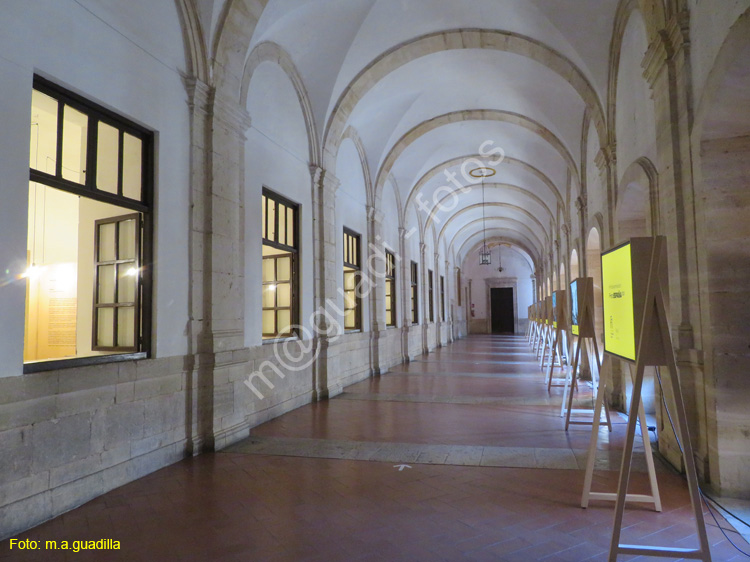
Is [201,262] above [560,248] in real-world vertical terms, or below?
below

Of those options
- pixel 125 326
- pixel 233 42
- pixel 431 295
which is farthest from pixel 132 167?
pixel 431 295

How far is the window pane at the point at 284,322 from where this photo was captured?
275 inches

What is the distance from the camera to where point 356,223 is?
977 cm

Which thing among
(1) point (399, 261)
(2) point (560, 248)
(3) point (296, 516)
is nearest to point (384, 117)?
(1) point (399, 261)

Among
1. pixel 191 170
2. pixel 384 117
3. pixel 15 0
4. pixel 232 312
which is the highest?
pixel 384 117

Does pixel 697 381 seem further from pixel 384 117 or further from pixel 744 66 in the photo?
pixel 384 117

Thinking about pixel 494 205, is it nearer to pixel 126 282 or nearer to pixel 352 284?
pixel 352 284

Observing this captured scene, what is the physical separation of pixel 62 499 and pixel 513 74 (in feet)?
28.1

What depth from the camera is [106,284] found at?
427cm

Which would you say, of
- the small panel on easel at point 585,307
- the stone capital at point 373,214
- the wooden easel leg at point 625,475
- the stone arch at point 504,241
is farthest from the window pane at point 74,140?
the stone arch at point 504,241

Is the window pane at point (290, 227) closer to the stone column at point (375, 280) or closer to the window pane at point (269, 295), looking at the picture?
the window pane at point (269, 295)

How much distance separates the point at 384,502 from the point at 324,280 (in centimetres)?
464

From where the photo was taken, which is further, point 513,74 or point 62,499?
point 513,74

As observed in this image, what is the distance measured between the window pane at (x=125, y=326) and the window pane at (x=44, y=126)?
1271 mm
